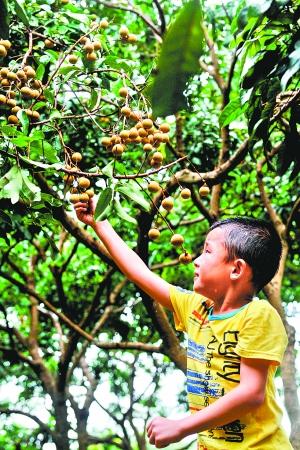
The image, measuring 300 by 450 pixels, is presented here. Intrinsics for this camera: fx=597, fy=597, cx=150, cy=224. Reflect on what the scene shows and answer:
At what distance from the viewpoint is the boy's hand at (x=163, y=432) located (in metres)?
1.07

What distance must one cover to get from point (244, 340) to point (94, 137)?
266 centimetres

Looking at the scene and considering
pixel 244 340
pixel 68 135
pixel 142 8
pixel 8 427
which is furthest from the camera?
pixel 8 427

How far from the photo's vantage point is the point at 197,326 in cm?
145

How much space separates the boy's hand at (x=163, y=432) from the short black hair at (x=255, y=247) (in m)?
0.44

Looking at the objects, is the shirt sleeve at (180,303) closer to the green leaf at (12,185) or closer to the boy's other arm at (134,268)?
the boy's other arm at (134,268)

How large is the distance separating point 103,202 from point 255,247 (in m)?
0.41

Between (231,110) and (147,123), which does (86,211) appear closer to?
(147,123)

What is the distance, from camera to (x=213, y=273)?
1378 mm

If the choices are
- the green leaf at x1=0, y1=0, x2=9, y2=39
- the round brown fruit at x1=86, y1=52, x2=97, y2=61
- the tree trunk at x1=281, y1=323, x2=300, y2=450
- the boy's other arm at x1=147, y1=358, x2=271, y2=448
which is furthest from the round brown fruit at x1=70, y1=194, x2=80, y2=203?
the tree trunk at x1=281, y1=323, x2=300, y2=450

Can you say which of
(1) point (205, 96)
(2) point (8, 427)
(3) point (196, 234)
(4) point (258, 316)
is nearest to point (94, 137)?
(1) point (205, 96)

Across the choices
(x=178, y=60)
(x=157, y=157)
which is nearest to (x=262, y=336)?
(x=157, y=157)

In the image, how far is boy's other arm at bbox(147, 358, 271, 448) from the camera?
108 cm

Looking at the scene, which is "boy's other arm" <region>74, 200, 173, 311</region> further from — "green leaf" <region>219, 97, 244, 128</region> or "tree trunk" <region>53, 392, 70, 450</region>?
"tree trunk" <region>53, 392, 70, 450</region>

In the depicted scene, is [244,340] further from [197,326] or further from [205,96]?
[205,96]
